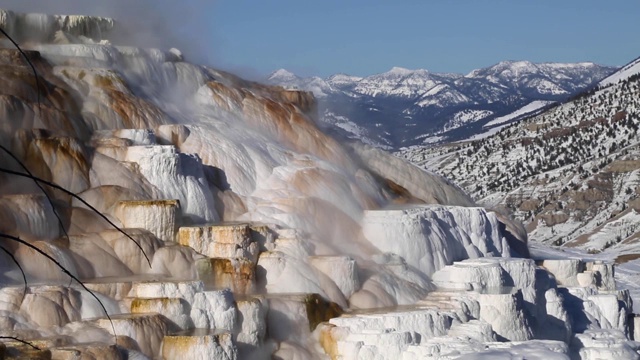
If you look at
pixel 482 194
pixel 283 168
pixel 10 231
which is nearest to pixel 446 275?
pixel 283 168

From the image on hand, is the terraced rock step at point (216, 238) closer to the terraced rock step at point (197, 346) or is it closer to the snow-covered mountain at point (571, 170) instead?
the terraced rock step at point (197, 346)

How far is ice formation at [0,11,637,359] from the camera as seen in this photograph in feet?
56.3

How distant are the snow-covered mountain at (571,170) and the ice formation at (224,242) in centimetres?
4302

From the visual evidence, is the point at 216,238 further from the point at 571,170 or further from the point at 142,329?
the point at 571,170

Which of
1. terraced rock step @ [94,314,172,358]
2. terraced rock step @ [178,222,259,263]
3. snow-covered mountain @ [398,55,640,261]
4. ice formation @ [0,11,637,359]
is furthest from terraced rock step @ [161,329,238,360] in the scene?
snow-covered mountain @ [398,55,640,261]

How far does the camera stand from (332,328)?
18.5m

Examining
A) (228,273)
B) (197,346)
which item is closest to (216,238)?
(228,273)

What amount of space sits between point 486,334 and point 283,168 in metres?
6.59

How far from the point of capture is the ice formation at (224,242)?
17156 millimetres

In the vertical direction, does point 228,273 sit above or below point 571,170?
below

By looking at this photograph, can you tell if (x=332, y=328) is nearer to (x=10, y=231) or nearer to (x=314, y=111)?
(x=10, y=231)

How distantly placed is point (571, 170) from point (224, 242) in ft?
241

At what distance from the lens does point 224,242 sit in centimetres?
1980

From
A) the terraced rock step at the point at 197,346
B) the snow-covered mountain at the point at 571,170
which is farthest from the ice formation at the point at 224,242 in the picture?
the snow-covered mountain at the point at 571,170
